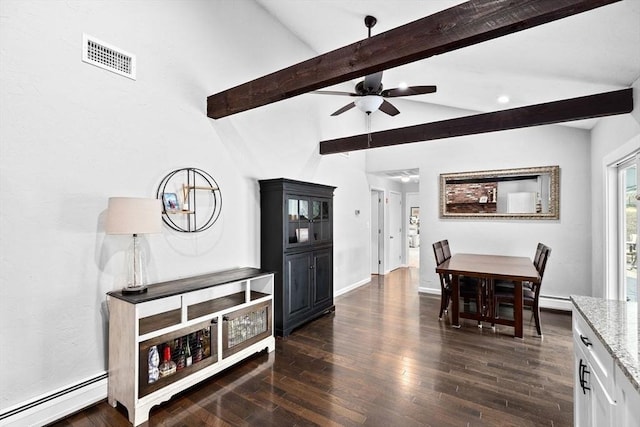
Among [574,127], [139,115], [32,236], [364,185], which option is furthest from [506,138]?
[32,236]

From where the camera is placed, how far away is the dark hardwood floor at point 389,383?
7.11 feet

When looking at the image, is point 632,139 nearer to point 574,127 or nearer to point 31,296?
point 574,127

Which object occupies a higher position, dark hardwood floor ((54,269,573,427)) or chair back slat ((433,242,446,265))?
chair back slat ((433,242,446,265))

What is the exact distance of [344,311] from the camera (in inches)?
181

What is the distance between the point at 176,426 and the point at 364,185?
5.26 m

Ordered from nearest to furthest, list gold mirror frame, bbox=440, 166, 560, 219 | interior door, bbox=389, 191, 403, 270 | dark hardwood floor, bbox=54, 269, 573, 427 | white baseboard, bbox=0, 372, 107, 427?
white baseboard, bbox=0, 372, 107, 427 < dark hardwood floor, bbox=54, 269, 573, 427 < gold mirror frame, bbox=440, 166, 560, 219 < interior door, bbox=389, 191, 403, 270

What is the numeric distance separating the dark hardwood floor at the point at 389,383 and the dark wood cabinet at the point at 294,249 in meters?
0.29

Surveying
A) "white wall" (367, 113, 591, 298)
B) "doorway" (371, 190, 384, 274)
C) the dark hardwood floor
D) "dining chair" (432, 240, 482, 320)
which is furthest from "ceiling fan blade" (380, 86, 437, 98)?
"doorway" (371, 190, 384, 274)

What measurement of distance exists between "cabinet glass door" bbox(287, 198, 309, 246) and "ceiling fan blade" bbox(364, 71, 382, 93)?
158cm

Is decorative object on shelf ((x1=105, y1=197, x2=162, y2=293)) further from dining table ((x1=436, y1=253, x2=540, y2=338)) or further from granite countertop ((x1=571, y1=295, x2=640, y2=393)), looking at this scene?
dining table ((x1=436, y1=253, x2=540, y2=338))

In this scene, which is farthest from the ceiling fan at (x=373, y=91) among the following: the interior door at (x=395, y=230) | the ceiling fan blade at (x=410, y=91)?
the interior door at (x=395, y=230)

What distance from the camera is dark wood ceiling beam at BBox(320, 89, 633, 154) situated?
2939mm

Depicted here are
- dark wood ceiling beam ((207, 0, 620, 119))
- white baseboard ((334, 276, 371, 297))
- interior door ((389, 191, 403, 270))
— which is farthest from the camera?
interior door ((389, 191, 403, 270))

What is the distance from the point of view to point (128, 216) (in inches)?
87.0
